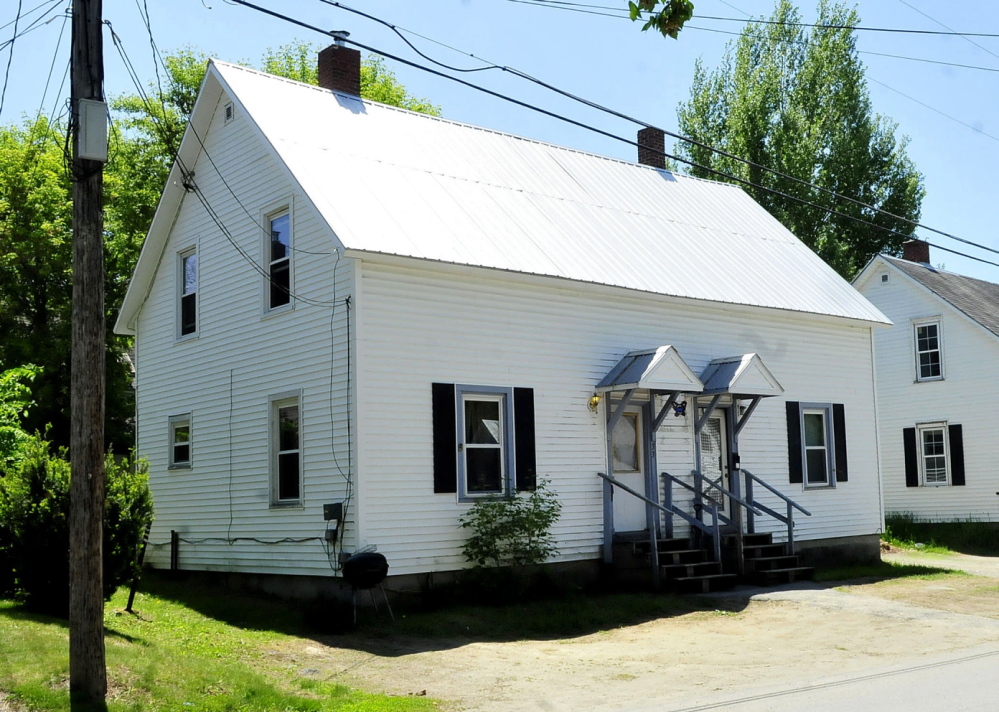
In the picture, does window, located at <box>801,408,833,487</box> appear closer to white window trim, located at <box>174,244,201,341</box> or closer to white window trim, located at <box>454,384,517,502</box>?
white window trim, located at <box>454,384,517,502</box>

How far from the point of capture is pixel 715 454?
18828 mm

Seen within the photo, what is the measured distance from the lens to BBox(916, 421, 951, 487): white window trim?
27750mm

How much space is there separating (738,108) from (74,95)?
33538mm

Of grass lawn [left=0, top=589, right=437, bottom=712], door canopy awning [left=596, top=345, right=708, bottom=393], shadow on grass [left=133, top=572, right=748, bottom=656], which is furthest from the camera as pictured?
door canopy awning [left=596, top=345, right=708, bottom=393]

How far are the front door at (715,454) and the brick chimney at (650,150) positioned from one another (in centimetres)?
773

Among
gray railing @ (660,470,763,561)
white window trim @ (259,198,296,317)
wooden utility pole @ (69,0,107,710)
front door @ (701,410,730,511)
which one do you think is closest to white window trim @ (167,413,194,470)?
white window trim @ (259,198,296,317)

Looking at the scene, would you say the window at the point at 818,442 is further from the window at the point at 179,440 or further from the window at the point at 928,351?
the window at the point at 179,440

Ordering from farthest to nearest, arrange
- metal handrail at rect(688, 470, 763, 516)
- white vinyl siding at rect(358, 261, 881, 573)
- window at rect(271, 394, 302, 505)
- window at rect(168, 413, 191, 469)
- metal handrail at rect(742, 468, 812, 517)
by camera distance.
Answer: metal handrail at rect(742, 468, 812, 517) < window at rect(168, 413, 191, 469) < metal handrail at rect(688, 470, 763, 516) < window at rect(271, 394, 302, 505) < white vinyl siding at rect(358, 261, 881, 573)

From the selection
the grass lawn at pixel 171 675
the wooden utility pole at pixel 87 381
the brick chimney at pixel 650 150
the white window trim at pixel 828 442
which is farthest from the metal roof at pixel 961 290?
the wooden utility pole at pixel 87 381

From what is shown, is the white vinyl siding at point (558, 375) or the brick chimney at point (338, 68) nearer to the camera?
the white vinyl siding at point (558, 375)

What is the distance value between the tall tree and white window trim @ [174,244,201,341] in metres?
24.2

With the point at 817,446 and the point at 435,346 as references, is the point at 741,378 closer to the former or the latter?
the point at 817,446

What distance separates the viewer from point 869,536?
823 inches

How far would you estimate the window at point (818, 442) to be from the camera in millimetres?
19812
